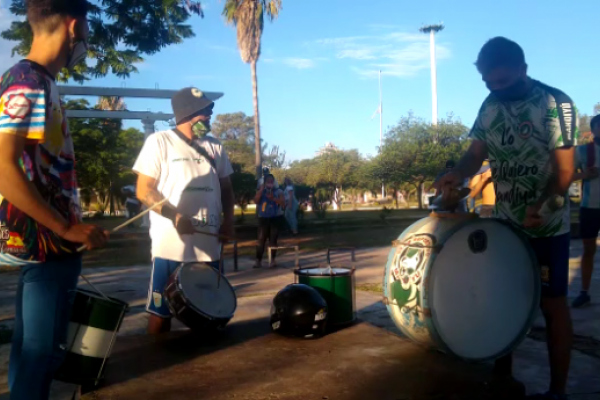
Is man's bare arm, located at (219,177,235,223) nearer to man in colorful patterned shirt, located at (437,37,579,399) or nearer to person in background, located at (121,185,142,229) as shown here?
man in colorful patterned shirt, located at (437,37,579,399)

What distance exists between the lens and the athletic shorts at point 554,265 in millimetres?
3230

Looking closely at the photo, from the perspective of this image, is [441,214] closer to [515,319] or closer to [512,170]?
[512,170]

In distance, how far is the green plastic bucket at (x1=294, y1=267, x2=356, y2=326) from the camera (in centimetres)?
484

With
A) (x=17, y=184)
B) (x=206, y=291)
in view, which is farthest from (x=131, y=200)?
(x=17, y=184)

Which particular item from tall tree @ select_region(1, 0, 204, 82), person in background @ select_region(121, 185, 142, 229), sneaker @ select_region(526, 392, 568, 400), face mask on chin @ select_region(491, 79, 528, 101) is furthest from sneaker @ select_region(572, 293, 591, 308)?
tall tree @ select_region(1, 0, 204, 82)

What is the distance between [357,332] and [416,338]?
1425mm

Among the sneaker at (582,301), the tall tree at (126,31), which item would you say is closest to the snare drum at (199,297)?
the sneaker at (582,301)

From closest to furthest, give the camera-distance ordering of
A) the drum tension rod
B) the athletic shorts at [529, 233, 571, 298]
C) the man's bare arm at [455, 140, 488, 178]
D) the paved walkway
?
the drum tension rod < the athletic shorts at [529, 233, 571, 298] < the man's bare arm at [455, 140, 488, 178] < the paved walkway

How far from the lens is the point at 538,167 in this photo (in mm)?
3250

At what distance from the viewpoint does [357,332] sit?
15.4ft

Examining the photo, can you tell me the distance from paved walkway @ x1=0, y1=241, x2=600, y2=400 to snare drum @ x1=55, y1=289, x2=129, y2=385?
0.76 meters

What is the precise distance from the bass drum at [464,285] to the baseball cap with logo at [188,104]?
1.91m

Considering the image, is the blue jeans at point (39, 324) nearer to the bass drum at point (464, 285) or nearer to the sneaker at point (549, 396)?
the bass drum at point (464, 285)

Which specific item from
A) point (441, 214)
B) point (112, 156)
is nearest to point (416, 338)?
point (441, 214)
